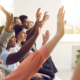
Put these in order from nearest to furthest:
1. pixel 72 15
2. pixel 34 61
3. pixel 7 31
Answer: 1. pixel 34 61
2. pixel 7 31
3. pixel 72 15

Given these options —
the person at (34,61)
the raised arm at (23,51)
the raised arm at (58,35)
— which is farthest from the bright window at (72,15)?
the person at (34,61)

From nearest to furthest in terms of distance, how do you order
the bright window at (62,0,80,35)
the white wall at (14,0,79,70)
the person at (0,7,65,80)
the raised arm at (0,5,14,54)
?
the person at (0,7,65,80) < the raised arm at (0,5,14,54) < the white wall at (14,0,79,70) < the bright window at (62,0,80,35)

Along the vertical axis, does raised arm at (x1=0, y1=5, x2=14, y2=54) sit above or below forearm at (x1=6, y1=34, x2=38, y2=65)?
above

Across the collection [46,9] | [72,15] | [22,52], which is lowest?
[22,52]

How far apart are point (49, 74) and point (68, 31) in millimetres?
3115

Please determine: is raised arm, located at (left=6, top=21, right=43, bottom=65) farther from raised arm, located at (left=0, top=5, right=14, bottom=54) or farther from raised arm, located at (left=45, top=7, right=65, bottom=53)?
raised arm, located at (left=45, top=7, right=65, bottom=53)

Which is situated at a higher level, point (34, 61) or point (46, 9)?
point (46, 9)

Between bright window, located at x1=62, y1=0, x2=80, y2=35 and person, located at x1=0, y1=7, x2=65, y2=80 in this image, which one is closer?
person, located at x1=0, y1=7, x2=65, y2=80

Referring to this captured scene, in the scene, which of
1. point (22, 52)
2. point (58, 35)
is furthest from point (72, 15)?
point (58, 35)

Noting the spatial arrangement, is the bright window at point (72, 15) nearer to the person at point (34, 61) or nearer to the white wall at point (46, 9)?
the white wall at point (46, 9)

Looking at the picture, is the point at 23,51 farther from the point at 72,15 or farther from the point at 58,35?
the point at 72,15

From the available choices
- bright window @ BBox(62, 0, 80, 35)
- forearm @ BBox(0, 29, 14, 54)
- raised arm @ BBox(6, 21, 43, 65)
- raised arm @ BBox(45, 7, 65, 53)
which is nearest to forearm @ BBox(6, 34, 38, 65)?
raised arm @ BBox(6, 21, 43, 65)

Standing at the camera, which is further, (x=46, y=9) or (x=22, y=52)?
(x=46, y=9)

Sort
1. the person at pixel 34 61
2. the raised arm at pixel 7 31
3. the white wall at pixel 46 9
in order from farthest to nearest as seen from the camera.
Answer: the white wall at pixel 46 9 < the raised arm at pixel 7 31 < the person at pixel 34 61
